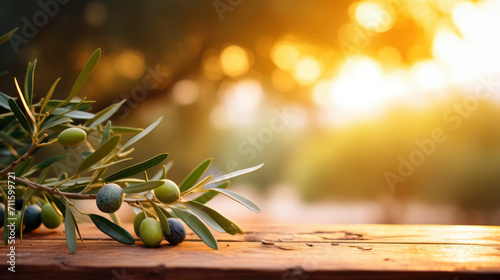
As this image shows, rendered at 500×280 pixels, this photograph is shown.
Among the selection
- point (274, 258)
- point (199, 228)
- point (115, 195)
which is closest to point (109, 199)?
point (115, 195)

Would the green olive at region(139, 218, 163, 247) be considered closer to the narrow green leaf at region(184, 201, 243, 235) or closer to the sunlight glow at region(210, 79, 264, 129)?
the narrow green leaf at region(184, 201, 243, 235)

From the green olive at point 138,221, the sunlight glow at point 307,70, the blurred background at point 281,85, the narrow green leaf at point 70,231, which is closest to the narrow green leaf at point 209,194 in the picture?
the green olive at point 138,221

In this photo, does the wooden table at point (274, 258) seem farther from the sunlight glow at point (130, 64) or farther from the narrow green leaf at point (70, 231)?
the sunlight glow at point (130, 64)

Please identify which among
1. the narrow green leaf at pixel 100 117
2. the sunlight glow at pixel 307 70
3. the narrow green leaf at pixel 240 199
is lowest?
the narrow green leaf at pixel 240 199

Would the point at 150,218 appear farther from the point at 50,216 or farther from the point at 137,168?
the point at 50,216

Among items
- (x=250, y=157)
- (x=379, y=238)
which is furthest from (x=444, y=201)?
(x=379, y=238)

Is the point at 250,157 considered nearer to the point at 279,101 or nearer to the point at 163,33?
the point at 279,101

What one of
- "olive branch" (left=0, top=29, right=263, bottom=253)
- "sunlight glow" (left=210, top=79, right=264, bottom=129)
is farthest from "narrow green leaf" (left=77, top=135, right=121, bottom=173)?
"sunlight glow" (left=210, top=79, right=264, bottom=129)
